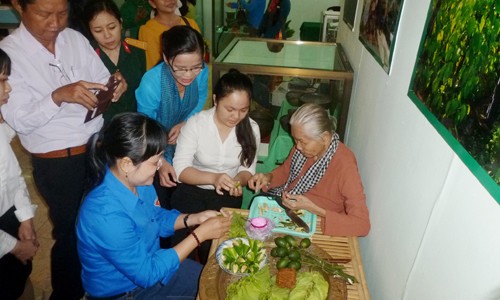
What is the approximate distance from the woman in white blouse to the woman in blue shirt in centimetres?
49

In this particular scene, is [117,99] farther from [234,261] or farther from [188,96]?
[234,261]

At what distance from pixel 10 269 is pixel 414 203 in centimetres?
201

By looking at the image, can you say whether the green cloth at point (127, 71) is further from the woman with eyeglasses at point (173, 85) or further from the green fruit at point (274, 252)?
the green fruit at point (274, 252)

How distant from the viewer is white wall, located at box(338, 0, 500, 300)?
922 mm

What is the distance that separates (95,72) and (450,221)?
2.05 m

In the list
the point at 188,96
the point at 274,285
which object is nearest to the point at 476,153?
the point at 274,285

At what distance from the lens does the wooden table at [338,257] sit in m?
1.47

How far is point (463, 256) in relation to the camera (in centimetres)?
98

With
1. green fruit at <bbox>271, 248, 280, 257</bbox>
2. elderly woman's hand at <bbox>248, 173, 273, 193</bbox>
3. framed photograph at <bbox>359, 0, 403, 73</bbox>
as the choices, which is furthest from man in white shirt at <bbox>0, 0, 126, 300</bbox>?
framed photograph at <bbox>359, 0, 403, 73</bbox>

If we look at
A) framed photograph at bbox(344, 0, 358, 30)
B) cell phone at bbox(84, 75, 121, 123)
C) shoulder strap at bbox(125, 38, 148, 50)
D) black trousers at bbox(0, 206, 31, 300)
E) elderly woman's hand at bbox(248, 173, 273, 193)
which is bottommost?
black trousers at bbox(0, 206, 31, 300)

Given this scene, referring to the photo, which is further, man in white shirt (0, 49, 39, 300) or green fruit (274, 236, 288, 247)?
man in white shirt (0, 49, 39, 300)

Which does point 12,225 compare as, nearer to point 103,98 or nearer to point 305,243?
point 103,98

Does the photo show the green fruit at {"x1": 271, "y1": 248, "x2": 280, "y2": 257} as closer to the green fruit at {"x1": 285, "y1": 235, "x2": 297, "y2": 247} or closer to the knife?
the green fruit at {"x1": 285, "y1": 235, "x2": 297, "y2": 247}

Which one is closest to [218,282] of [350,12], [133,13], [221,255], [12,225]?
[221,255]
